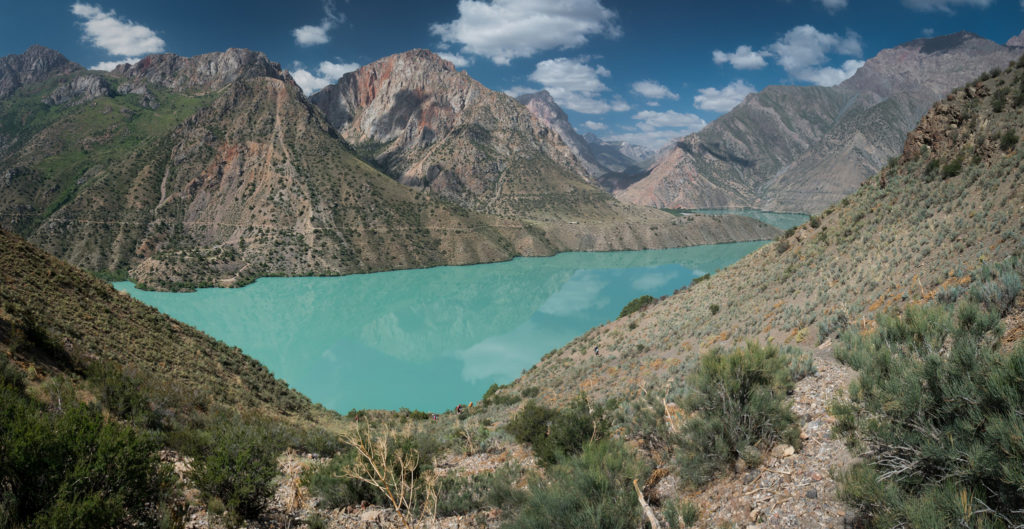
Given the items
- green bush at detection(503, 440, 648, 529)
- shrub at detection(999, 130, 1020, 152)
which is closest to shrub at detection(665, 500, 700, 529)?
green bush at detection(503, 440, 648, 529)

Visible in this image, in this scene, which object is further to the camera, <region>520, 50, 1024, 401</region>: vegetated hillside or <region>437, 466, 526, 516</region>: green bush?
<region>520, 50, 1024, 401</region>: vegetated hillside

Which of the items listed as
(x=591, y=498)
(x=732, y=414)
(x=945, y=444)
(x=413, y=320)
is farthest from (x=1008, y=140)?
(x=413, y=320)

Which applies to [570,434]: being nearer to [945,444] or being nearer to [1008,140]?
[945,444]

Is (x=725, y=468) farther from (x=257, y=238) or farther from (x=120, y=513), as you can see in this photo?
(x=257, y=238)

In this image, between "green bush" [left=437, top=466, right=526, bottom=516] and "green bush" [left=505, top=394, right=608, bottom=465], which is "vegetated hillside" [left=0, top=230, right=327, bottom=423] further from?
"green bush" [left=505, top=394, right=608, bottom=465]

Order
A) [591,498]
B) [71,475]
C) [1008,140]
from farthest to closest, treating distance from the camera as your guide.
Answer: [1008,140] → [591,498] → [71,475]

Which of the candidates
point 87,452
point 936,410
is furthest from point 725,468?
point 87,452
